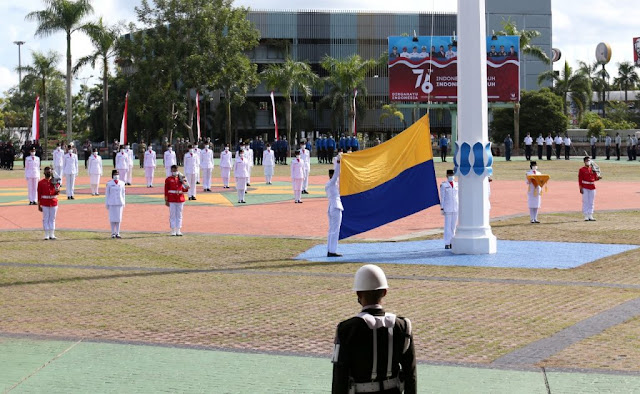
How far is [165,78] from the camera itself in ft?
199

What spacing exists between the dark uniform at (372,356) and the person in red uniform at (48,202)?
15.9 meters

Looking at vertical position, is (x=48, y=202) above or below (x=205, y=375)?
above

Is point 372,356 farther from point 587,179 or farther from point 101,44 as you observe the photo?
point 101,44

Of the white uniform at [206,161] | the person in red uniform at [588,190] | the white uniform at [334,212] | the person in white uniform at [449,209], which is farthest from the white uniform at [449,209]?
the white uniform at [206,161]

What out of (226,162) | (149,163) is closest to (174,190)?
(226,162)

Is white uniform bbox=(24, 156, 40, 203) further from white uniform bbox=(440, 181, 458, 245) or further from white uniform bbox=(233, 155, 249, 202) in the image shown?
white uniform bbox=(440, 181, 458, 245)

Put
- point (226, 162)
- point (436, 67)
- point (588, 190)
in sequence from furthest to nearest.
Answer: point (436, 67)
point (226, 162)
point (588, 190)

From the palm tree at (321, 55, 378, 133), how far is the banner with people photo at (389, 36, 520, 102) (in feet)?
50.6

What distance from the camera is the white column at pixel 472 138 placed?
1655 centimetres

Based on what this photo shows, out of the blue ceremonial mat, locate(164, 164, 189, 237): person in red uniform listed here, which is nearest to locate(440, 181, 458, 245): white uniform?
the blue ceremonial mat

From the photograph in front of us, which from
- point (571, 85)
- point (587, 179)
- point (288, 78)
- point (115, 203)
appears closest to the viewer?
point (115, 203)

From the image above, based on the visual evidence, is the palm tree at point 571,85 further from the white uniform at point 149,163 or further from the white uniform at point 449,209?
the white uniform at point 449,209

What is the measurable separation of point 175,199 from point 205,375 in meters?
12.3

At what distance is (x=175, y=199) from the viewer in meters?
20.2
